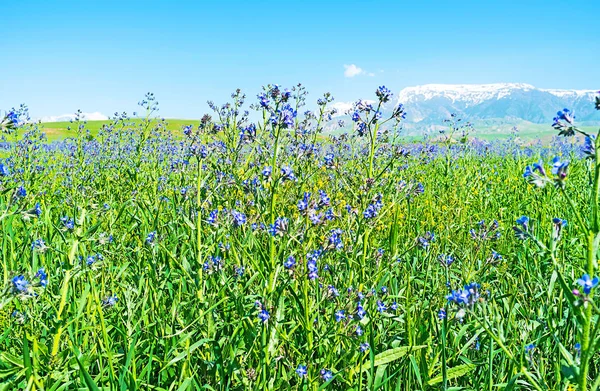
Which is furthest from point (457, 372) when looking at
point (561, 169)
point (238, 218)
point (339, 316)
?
point (238, 218)

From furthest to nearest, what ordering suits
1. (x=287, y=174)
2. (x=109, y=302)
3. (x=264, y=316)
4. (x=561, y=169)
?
1. (x=109, y=302)
2. (x=287, y=174)
3. (x=264, y=316)
4. (x=561, y=169)

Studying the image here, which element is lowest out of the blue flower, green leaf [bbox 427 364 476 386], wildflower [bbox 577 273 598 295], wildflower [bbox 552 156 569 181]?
green leaf [bbox 427 364 476 386]

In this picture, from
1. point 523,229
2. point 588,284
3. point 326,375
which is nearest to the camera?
point 588,284

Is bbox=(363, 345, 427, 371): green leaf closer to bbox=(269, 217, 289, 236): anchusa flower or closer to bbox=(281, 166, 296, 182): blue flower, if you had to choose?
bbox=(269, 217, 289, 236): anchusa flower

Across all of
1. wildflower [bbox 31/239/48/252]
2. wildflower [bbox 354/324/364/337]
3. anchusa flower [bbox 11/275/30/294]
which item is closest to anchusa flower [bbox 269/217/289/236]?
wildflower [bbox 354/324/364/337]

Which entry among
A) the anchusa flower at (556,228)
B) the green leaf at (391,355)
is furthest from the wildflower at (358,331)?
the anchusa flower at (556,228)

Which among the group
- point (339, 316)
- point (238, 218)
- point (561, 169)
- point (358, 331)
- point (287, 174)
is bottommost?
point (358, 331)

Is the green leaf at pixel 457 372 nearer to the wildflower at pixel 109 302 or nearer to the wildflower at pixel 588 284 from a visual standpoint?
the wildflower at pixel 588 284

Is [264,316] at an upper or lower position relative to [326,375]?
upper

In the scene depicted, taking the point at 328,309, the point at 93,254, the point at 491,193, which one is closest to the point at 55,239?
the point at 93,254

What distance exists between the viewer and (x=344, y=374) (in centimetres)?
249

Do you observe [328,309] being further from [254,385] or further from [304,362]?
[254,385]

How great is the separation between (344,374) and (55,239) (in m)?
2.79

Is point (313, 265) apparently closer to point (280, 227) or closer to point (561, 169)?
point (280, 227)
